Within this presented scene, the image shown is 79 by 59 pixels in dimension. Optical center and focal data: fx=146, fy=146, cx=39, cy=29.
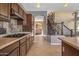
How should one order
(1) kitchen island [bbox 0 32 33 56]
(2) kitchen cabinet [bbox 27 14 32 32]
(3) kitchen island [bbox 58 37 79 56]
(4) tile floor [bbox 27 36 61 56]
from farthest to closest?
(2) kitchen cabinet [bbox 27 14 32 32] → (4) tile floor [bbox 27 36 61 56] → (3) kitchen island [bbox 58 37 79 56] → (1) kitchen island [bbox 0 32 33 56]

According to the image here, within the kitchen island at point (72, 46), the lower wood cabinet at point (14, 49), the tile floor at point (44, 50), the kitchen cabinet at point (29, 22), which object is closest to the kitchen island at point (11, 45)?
the lower wood cabinet at point (14, 49)

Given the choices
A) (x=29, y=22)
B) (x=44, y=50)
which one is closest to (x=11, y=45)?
(x=44, y=50)

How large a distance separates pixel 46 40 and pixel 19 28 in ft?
8.05

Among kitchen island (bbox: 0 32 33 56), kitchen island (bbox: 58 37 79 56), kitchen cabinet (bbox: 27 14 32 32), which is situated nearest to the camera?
kitchen island (bbox: 0 32 33 56)

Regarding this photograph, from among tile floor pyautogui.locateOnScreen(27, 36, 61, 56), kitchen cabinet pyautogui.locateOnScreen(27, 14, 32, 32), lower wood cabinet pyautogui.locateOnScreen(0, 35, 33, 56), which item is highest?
kitchen cabinet pyautogui.locateOnScreen(27, 14, 32, 32)

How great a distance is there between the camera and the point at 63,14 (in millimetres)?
5367

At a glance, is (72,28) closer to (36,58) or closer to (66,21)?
(66,21)

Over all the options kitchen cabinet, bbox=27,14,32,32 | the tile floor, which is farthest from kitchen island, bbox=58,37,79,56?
kitchen cabinet, bbox=27,14,32,32

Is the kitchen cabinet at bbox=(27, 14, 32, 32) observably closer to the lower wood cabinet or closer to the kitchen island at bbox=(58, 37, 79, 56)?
the lower wood cabinet

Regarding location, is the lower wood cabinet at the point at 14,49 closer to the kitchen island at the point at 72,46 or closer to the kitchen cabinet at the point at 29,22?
the kitchen island at the point at 72,46

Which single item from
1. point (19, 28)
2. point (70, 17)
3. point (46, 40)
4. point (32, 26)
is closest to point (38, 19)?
point (32, 26)

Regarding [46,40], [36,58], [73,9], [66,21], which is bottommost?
[46,40]

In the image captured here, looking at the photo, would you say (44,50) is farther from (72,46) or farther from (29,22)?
(72,46)

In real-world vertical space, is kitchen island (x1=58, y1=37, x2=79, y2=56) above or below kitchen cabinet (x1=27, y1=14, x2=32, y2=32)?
below
